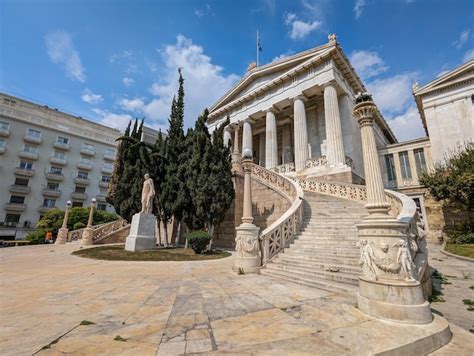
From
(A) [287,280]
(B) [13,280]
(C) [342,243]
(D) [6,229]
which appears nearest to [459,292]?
(C) [342,243]

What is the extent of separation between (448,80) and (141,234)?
86.1ft

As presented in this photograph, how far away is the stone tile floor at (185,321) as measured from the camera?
2.32 metres

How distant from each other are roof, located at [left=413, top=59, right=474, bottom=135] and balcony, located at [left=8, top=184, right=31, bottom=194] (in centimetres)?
5102

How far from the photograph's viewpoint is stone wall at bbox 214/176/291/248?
12.3 metres

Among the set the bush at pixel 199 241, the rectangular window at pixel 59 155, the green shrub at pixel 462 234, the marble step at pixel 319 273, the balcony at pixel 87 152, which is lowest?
the marble step at pixel 319 273

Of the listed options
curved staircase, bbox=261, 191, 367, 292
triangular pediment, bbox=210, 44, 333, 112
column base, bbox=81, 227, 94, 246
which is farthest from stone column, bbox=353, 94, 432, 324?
triangular pediment, bbox=210, 44, 333, 112

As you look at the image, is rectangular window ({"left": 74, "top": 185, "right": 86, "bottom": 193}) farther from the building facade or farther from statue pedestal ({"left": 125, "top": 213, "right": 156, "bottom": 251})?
statue pedestal ({"left": 125, "top": 213, "right": 156, "bottom": 251})

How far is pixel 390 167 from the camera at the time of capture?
20500 millimetres

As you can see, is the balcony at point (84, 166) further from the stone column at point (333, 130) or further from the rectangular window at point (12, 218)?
the stone column at point (333, 130)

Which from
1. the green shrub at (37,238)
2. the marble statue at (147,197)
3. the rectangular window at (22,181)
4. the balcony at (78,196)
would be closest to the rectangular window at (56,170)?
the rectangular window at (22,181)

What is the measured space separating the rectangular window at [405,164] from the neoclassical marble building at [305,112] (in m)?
3.78

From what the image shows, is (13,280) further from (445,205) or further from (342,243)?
(445,205)

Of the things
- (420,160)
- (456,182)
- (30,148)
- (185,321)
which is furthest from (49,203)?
(420,160)

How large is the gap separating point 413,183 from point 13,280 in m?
24.8
